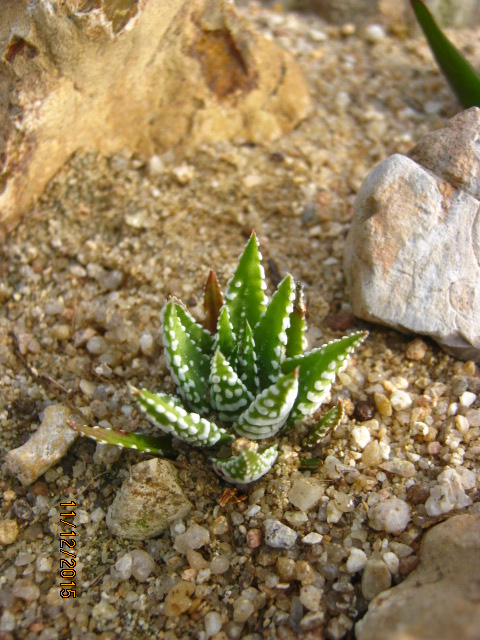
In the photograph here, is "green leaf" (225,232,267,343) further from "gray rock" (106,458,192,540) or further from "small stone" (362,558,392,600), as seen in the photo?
"small stone" (362,558,392,600)

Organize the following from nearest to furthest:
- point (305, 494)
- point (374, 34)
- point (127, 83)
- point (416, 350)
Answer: point (305, 494) < point (416, 350) < point (127, 83) < point (374, 34)

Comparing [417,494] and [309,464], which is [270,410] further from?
[417,494]

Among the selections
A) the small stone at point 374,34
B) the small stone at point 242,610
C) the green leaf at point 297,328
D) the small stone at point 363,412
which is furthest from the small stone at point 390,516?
the small stone at point 374,34

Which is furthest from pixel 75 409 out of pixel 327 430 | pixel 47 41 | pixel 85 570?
pixel 47 41

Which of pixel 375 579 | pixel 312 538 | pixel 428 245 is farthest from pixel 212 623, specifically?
pixel 428 245

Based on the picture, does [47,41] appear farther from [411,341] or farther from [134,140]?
[411,341]

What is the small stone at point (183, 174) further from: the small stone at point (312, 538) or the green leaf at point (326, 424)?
the small stone at point (312, 538)
